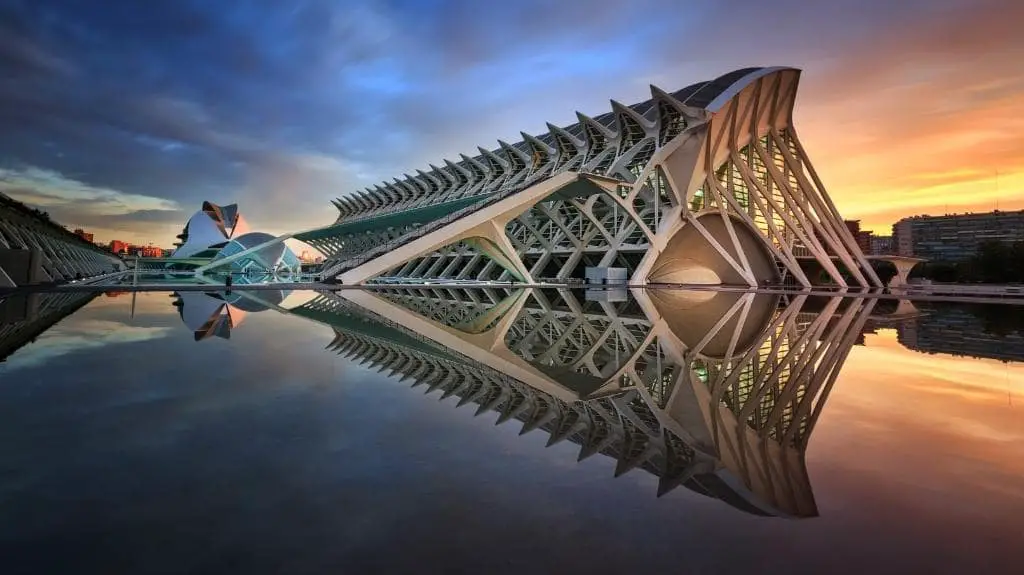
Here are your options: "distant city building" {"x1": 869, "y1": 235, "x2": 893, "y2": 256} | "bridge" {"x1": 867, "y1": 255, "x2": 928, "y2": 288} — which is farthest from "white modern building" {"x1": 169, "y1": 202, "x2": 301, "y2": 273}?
"distant city building" {"x1": 869, "y1": 235, "x2": 893, "y2": 256}

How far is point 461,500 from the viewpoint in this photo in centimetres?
277

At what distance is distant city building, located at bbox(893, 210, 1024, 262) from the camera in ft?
340

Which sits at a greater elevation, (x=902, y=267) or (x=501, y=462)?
(x=902, y=267)

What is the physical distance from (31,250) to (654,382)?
91.6ft

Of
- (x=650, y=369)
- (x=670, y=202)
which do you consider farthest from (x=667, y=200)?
(x=650, y=369)

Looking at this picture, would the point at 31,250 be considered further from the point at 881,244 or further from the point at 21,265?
the point at 881,244

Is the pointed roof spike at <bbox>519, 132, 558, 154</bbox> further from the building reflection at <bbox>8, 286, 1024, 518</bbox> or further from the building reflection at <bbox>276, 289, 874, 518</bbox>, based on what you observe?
the building reflection at <bbox>276, 289, 874, 518</bbox>

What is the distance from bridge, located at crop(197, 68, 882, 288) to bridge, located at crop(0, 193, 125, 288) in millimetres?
9469

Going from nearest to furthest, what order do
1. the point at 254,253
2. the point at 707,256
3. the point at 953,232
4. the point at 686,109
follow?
1. the point at 686,109
2. the point at 707,256
3. the point at 254,253
4. the point at 953,232

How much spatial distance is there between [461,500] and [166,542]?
4.27ft

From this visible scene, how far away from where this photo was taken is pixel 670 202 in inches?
1383

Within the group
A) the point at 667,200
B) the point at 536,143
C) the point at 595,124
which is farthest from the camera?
the point at 536,143

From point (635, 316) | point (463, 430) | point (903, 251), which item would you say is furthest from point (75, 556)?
point (903, 251)

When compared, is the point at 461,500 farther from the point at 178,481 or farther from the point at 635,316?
the point at 635,316
